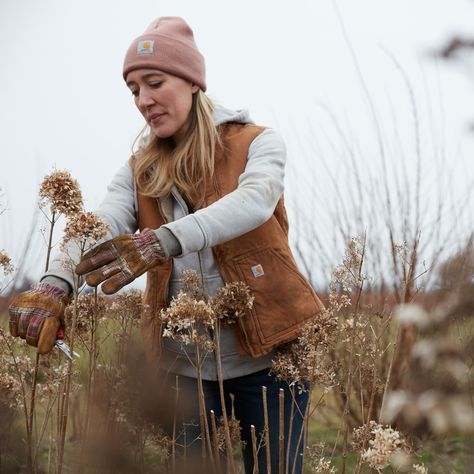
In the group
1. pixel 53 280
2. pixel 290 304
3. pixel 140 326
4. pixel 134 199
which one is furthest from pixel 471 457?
pixel 53 280

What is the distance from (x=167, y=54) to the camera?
2561mm

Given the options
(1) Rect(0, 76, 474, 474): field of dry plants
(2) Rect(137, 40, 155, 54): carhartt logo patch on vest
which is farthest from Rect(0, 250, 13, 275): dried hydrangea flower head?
(2) Rect(137, 40, 155, 54): carhartt logo patch on vest

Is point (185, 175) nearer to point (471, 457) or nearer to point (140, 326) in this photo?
point (140, 326)

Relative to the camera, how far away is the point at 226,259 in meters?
2.39

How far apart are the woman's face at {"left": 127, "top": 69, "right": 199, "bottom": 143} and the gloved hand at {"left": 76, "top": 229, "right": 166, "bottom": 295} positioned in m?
0.70

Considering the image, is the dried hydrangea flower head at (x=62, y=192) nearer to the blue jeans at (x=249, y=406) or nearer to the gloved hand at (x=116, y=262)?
the gloved hand at (x=116, y=262)

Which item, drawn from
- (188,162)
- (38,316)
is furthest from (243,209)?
(38,316)

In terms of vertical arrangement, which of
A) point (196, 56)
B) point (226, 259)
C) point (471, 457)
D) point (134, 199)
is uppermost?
point (196, 56)

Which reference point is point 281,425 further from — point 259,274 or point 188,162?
point 188,162

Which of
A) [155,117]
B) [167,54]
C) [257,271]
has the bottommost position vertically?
[257,271]

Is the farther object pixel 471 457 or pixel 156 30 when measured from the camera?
pixel 471 457

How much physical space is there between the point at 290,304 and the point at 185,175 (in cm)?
55

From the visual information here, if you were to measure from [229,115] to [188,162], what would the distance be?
266 mm

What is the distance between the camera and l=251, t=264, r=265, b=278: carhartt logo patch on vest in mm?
2387
